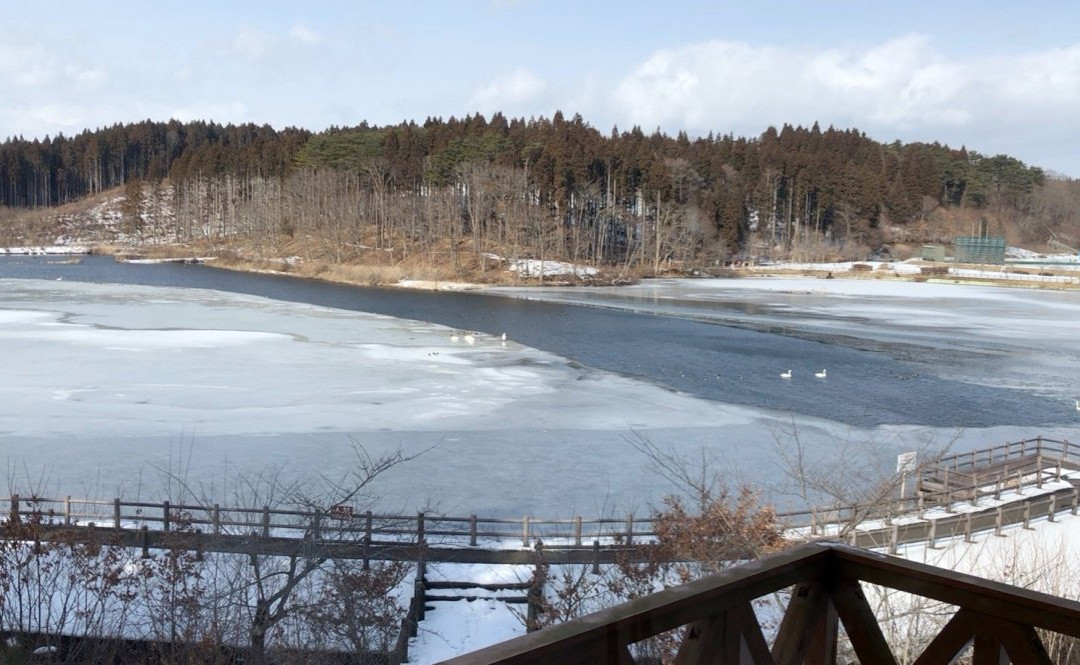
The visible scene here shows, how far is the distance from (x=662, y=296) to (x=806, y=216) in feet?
149

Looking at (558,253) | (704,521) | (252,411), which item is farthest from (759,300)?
(704,521)

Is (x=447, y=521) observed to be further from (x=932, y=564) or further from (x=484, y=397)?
(x=484, y=397)

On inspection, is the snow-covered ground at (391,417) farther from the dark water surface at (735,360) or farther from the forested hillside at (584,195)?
the forested hillside at (584,195)

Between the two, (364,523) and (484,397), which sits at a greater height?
(484,397)

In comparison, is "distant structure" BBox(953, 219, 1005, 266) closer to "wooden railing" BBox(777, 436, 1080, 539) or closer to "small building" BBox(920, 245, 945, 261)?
"small building" BBox(920, 245, 945, 261)

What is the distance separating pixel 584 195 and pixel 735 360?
178ft

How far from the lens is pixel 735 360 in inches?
1201

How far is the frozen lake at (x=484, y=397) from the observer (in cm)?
1515

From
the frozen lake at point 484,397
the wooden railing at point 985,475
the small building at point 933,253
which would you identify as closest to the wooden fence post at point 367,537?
the frozen lake at point 484,397

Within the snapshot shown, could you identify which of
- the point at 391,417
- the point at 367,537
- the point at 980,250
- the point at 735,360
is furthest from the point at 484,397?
the point at 980,250

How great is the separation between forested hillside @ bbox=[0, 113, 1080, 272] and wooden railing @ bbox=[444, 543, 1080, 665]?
73.5 meters

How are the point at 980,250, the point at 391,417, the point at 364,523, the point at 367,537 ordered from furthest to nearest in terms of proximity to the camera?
the point at 980,250 → the point at 391,417 → the point at 364,523 → the point at 367,537

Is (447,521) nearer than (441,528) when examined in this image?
Yes

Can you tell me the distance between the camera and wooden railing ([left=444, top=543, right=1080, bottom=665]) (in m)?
2.08
